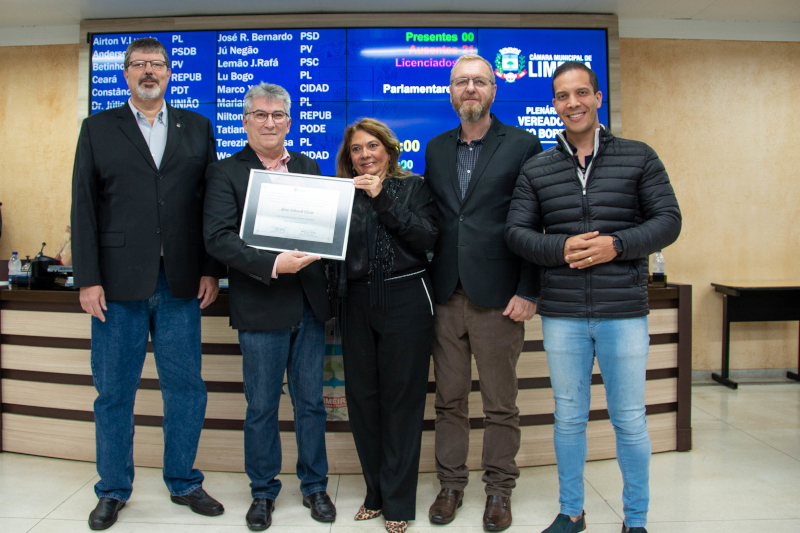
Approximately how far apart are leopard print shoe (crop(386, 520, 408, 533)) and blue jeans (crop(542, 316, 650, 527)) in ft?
2.03

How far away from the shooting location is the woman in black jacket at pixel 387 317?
191cm

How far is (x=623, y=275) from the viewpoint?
69.0 inches

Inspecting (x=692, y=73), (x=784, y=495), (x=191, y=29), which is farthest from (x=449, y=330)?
(x=692, y=73)

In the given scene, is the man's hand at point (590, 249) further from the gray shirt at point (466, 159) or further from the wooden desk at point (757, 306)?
the wooden desk at point (757, 306)

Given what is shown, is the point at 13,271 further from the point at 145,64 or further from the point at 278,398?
the point at 278,398

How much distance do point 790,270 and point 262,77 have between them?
201 inches

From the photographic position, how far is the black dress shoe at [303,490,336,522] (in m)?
2.06

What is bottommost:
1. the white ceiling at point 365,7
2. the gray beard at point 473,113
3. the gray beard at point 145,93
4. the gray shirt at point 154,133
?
the gray shirt at point 154,133

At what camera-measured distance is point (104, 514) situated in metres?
2.03

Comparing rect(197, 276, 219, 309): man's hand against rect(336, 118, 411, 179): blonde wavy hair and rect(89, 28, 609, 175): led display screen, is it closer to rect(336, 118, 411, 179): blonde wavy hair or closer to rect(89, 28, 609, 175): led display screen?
rect(336, 118, 411, 179): blonde wavy hair

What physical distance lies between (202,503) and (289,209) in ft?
4.37

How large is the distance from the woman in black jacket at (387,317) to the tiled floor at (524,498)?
32cm

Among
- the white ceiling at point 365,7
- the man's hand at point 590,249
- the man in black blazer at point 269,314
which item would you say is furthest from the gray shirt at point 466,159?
the white ceiling at point 365,7

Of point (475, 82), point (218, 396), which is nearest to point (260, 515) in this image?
point (218, 396)
